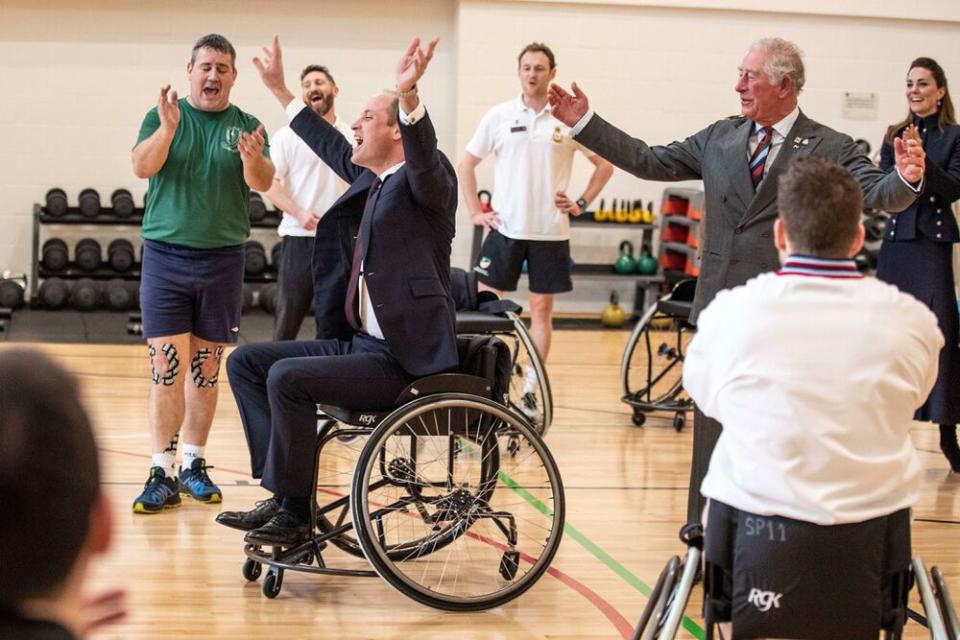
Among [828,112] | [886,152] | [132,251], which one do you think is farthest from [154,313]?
[828,112]

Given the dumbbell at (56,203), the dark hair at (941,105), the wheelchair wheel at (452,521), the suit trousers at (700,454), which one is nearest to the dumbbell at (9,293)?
the dumbbell at (56,203)

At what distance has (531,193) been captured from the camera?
6168 millimetres

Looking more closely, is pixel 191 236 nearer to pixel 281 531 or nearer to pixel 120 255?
pixel 281 531

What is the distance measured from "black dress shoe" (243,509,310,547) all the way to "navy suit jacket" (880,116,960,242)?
296 cm

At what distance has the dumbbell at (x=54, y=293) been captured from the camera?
356 inches

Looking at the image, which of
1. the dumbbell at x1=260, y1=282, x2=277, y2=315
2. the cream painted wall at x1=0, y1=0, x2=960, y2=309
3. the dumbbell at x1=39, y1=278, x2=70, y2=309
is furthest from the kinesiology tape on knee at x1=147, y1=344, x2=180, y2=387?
the cream painted wall at x1=0, y1=0, x2=960, y2=309

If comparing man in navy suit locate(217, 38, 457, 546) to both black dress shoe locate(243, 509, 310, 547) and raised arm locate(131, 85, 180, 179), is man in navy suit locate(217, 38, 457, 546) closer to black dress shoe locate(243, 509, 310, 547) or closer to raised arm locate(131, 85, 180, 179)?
black dress shoe locate(243, 509, 310, 547)

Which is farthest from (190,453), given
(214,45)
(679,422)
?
(679,422)

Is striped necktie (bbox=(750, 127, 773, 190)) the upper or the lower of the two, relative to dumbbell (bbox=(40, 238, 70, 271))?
upper

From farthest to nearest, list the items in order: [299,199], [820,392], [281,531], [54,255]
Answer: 1. [54,255]
2. [299,199]
3. [281,531]
4. [820,392]

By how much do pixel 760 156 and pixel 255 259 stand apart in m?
6.27

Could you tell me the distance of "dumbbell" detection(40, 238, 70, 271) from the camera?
920 centimetres

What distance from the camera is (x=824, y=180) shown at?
2.29m

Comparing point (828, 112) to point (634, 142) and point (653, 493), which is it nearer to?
point (653, 493)
